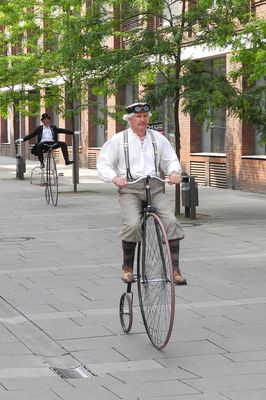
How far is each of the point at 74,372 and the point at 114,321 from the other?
1656mm

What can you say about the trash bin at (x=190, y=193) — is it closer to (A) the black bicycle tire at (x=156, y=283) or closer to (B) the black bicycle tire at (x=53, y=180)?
(B) the black bicycle tire at (x=53, y=180)

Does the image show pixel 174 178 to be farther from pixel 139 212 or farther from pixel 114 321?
pixel 114 321

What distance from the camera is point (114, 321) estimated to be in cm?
788

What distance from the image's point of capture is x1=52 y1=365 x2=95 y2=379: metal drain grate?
6.15 meters

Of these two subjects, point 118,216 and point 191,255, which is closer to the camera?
point 191,255

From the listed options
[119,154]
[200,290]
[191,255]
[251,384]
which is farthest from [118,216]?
[251,384]

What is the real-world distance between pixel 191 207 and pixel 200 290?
742cm

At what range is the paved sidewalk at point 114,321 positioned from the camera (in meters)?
5.89

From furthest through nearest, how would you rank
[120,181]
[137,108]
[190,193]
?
[190,193] → [137,108] → [120,181]

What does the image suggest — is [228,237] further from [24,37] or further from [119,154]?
[24,37]

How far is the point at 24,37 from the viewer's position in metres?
28.9

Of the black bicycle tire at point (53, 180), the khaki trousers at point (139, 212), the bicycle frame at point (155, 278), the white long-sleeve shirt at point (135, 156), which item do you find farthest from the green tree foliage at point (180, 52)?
the bicycle frame at point (155, 278)

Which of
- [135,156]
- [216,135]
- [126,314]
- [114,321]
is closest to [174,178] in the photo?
[135,156]

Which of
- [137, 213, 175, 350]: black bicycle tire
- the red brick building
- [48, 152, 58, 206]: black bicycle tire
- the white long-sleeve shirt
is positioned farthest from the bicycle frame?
the red brick building
